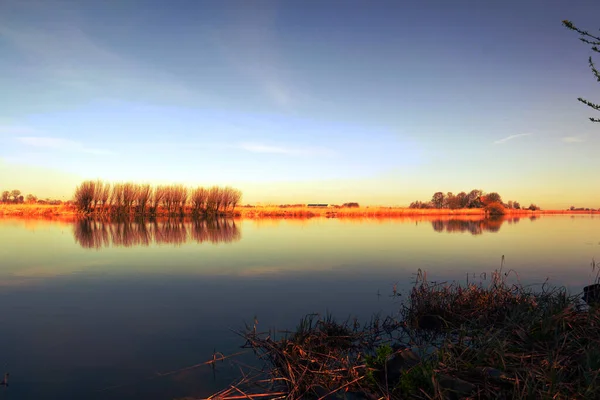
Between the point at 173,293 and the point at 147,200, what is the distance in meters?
43.8

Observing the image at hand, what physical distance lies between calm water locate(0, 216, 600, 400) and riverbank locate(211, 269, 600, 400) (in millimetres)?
946

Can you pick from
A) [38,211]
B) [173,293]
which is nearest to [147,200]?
[38,211]

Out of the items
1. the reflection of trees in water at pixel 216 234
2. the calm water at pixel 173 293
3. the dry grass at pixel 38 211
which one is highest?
the dry grass at pixel 38 211

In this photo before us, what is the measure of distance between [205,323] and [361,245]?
550 inches

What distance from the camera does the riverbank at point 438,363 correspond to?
12.8 ft

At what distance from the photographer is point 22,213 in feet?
167

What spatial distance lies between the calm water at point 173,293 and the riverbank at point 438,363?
0.95 m

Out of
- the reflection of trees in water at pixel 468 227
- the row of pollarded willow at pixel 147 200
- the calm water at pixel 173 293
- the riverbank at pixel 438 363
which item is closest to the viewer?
the riverbank at pixel 438 363

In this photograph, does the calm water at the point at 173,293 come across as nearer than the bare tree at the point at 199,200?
Yes

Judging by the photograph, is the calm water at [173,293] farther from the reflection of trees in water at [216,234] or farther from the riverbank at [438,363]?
the reflection of trees in water at [216,234]

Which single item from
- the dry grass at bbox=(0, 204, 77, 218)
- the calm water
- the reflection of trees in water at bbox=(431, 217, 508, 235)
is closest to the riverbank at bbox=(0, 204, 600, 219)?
the dry grass at bbox=(0, 204, 77, 218)

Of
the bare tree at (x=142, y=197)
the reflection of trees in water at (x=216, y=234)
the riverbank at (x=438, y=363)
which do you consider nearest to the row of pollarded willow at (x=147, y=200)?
the bare tree at (x=142, y=197)

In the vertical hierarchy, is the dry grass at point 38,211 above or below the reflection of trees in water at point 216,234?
above

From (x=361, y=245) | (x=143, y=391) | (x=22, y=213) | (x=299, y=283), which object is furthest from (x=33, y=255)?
(x=22, y=213)
